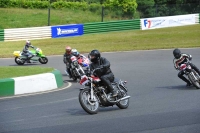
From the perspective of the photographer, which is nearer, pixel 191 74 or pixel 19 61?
pixel 191 74

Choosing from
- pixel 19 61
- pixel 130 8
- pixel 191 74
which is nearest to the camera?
pixel 191 74

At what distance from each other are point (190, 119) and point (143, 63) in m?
13.9

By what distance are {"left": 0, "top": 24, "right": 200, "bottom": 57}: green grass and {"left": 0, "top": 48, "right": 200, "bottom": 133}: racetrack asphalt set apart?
14.0 metres

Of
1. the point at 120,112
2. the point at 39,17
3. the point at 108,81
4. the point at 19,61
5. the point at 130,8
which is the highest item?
the point at 130,8

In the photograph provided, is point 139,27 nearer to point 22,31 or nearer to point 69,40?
point 69,40

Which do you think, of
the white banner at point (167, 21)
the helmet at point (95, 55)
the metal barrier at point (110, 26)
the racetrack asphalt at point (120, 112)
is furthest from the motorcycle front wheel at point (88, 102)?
the white banner at point (167, 21)

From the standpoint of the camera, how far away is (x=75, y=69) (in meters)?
19.0

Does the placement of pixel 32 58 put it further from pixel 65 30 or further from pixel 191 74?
pixel 65 30

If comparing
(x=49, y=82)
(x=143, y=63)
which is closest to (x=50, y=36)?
(x=143, y=63)

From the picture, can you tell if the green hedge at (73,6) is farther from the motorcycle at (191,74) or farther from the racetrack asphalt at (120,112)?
the motorcycle at (191,74)

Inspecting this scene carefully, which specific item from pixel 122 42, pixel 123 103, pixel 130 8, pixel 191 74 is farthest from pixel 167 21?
pixel 123 103

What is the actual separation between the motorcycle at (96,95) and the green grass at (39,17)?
33.6 metres

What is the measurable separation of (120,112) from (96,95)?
649 mm

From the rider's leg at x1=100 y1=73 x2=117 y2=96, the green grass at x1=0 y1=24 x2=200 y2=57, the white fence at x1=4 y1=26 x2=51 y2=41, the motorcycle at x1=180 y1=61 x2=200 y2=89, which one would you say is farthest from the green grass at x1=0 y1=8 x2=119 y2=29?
the rider's leg at x1=100 y1=73 x2=117 y2=96
